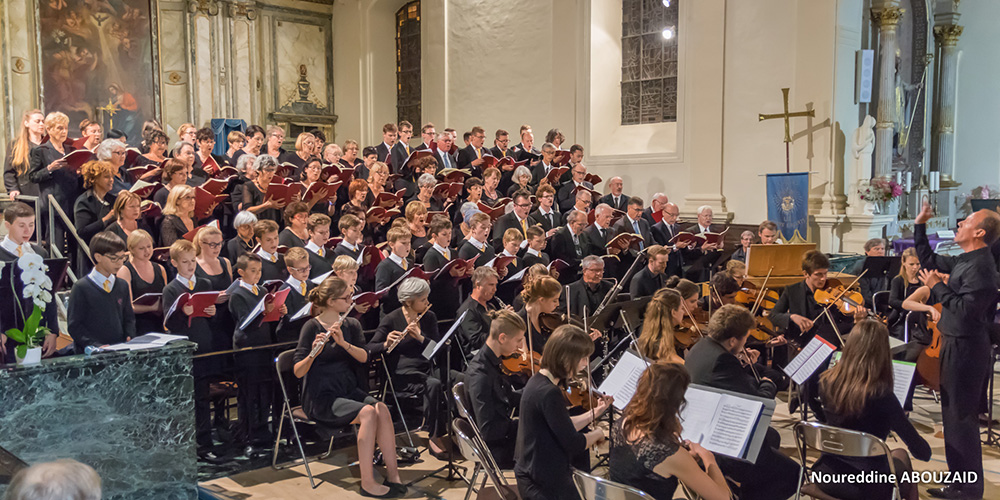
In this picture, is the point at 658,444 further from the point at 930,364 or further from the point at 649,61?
the point at 649,61

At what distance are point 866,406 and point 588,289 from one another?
330 centimetres

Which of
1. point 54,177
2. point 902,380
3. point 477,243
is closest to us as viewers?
point 902,380

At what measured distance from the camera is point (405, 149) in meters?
10.2

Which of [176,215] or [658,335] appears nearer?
[658,335]

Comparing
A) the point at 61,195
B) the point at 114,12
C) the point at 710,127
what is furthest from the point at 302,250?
the point at 114,12

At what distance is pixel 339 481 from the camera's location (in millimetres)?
5230

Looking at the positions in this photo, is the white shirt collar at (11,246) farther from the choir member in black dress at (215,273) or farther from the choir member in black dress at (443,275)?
the choir member in black dress at (443,275)

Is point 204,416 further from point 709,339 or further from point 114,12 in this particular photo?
point 114,12

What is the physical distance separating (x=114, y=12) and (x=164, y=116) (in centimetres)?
174

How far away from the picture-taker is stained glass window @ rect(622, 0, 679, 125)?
12.9 metres

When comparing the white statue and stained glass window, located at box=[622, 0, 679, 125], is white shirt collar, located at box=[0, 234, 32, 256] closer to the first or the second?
the white statue

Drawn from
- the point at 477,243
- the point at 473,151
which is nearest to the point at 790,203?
the point at 473,151

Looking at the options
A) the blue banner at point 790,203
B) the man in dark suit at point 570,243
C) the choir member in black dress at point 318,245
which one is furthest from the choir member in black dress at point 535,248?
the blue banner at point 790,203

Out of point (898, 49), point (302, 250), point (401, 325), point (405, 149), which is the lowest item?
point (401, 325)
